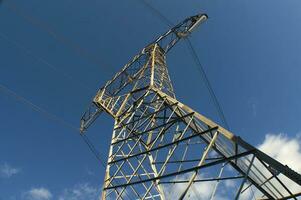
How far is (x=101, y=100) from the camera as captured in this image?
1697 cm

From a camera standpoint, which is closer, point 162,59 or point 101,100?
point 101,100

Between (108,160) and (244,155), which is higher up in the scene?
(108,160)

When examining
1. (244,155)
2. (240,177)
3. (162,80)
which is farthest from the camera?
(162,80)

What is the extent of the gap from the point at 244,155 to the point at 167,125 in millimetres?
3470

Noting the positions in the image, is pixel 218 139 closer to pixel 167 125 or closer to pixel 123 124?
pixel 167 125

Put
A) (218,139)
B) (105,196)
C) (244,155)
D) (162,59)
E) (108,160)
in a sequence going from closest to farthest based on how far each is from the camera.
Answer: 1. (244,155)
2. (218,139)
3. (105,196)
4. (108,160)
5. (162,59)

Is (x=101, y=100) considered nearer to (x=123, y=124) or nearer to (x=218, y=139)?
(x=123, y=124)

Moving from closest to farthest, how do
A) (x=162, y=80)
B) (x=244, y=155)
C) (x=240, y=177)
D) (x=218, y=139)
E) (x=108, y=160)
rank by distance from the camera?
(x=244, y=155) → (x=240, y=177) → (x=218, y=139) → (x=108, y=160) → (x=162, y=80)

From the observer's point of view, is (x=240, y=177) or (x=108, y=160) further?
(x=108, y=160)

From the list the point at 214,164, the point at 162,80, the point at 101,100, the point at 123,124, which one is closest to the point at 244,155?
the point at 214,164

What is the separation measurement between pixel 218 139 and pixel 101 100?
8.10 meters

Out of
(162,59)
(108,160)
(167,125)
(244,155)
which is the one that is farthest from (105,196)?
(162,59)

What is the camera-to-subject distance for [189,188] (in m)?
8.74

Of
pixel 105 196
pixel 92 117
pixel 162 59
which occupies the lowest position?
pixel 105 196
